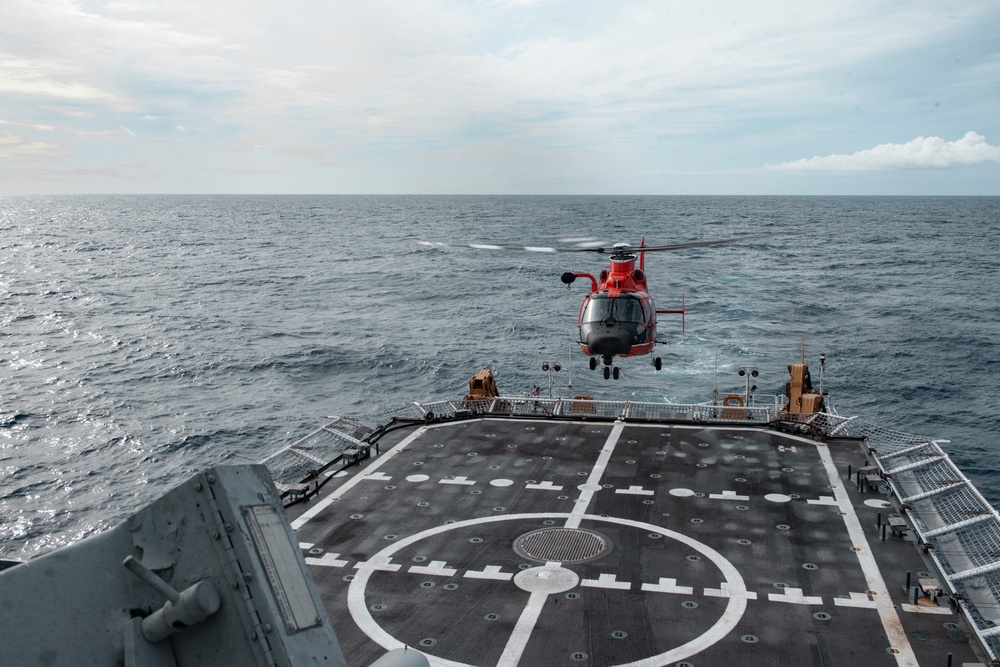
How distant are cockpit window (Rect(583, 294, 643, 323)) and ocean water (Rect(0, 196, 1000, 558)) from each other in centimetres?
1879

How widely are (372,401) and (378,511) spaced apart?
2720 centimetres

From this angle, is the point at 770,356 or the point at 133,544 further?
the point at 770,356

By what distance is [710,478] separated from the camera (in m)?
27.2

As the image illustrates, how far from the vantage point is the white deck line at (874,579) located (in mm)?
16641

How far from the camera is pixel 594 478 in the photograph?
1071 inches

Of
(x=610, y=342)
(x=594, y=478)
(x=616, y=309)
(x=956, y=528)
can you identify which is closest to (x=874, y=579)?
(x=956, y=528)

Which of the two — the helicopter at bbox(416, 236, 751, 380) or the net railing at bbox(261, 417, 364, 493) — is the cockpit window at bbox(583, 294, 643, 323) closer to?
the helicopter at bbox(416, 236, 751, 380)

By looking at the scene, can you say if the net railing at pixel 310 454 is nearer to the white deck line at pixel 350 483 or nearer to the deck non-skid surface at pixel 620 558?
the white deck line at pixel 350 483

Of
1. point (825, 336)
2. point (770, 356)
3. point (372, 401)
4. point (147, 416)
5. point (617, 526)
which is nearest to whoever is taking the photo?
point (617, 526)

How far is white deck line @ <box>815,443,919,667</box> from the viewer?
16.6 metres

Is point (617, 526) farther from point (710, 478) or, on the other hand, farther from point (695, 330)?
point (695, 330)

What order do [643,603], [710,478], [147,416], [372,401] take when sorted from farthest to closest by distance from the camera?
[372,401], [147,416], [710,478], [643,603]

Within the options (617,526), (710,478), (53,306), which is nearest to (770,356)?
(710,478)

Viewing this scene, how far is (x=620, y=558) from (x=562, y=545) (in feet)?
5.72
